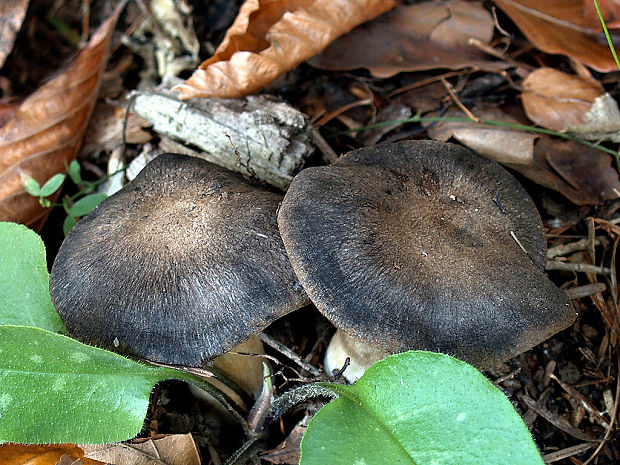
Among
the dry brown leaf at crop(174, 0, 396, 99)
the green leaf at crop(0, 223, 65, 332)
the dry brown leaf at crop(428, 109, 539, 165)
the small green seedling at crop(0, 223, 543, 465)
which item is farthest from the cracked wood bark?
the small green seedling at crop(0, 223, 543, 465)

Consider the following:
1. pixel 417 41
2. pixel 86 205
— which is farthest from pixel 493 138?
pixel 86 205

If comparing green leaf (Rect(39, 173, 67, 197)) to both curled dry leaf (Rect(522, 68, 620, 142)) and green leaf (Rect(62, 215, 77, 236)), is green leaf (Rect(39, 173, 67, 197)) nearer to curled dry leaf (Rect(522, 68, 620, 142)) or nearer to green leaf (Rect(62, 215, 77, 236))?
green leaf (Rect(62, 215, 77, 236))

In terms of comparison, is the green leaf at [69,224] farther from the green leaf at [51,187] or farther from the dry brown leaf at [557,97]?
the dry brown leaf at [557,97]

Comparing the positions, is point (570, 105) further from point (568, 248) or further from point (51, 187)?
point (51, 187)

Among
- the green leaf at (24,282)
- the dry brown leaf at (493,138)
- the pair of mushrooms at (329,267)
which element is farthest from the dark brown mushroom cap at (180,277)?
the dry brown leaf at (493,138)

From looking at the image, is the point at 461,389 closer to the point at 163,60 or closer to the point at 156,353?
the point at 156,353

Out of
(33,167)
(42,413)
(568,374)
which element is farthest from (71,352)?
(568,374)
